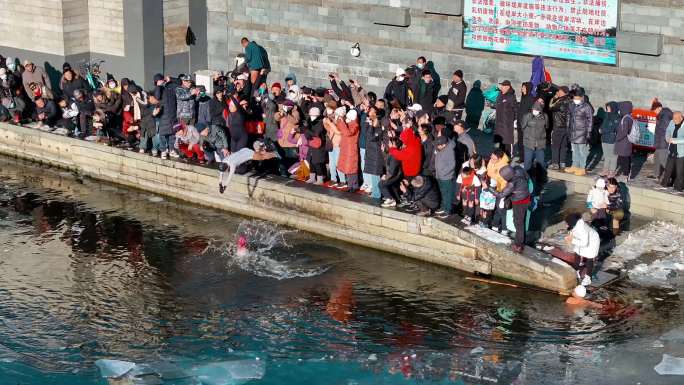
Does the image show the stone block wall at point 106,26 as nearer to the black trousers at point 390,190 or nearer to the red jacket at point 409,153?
the black trousers at point 390,190

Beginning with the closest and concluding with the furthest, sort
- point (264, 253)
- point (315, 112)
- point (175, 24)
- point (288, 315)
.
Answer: point (288, 315), point (264, 253), point (315, 112), point (175, 24)

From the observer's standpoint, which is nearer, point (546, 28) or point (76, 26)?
point (546, 28)

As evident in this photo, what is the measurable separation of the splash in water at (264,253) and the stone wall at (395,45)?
6.53 metres

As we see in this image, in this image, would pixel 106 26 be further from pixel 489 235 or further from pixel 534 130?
pixel 489 235

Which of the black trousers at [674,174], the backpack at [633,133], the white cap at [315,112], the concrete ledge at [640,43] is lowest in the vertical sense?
the black trousers at [674,174]

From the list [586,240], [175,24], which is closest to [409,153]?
[586,240]

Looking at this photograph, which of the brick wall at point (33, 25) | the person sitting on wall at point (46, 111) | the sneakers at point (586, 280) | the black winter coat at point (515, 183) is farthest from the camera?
the brick wall at point (33, 25)

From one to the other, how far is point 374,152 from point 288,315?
4109 millimetres

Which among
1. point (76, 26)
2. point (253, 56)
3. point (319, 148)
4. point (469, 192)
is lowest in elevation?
point (469, 192)

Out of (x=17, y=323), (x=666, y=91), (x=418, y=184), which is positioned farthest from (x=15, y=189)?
(x=666, y=91)

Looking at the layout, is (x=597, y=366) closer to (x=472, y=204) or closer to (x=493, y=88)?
(x=472, y=204)

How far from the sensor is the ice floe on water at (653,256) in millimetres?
18781

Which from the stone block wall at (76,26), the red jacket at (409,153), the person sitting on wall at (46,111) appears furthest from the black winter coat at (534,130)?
the stone block wall at (76,26)

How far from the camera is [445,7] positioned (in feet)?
85.7
